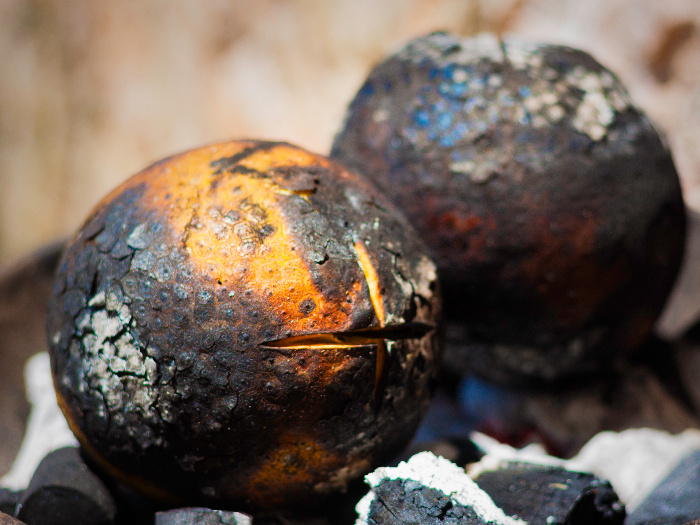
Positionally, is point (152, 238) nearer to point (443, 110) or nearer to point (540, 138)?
point (443, 110)

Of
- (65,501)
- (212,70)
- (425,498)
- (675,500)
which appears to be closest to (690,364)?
(675,500)

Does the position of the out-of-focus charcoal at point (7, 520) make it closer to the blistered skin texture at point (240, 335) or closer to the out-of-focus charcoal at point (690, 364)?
the blistered skin texture at point (240, 335)

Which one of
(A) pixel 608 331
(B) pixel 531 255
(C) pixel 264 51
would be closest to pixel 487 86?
(B) pixel 531 255

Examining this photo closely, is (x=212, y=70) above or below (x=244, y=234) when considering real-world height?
above

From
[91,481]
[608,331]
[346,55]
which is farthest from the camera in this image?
[346,55]

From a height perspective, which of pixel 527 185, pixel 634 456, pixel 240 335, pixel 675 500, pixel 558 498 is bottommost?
pixel 634 456

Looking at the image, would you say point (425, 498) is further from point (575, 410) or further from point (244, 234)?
point (575, 410)

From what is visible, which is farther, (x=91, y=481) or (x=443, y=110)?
(x=443, y=110)

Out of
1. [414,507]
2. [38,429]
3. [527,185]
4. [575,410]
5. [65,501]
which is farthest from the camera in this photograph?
[575,410]
